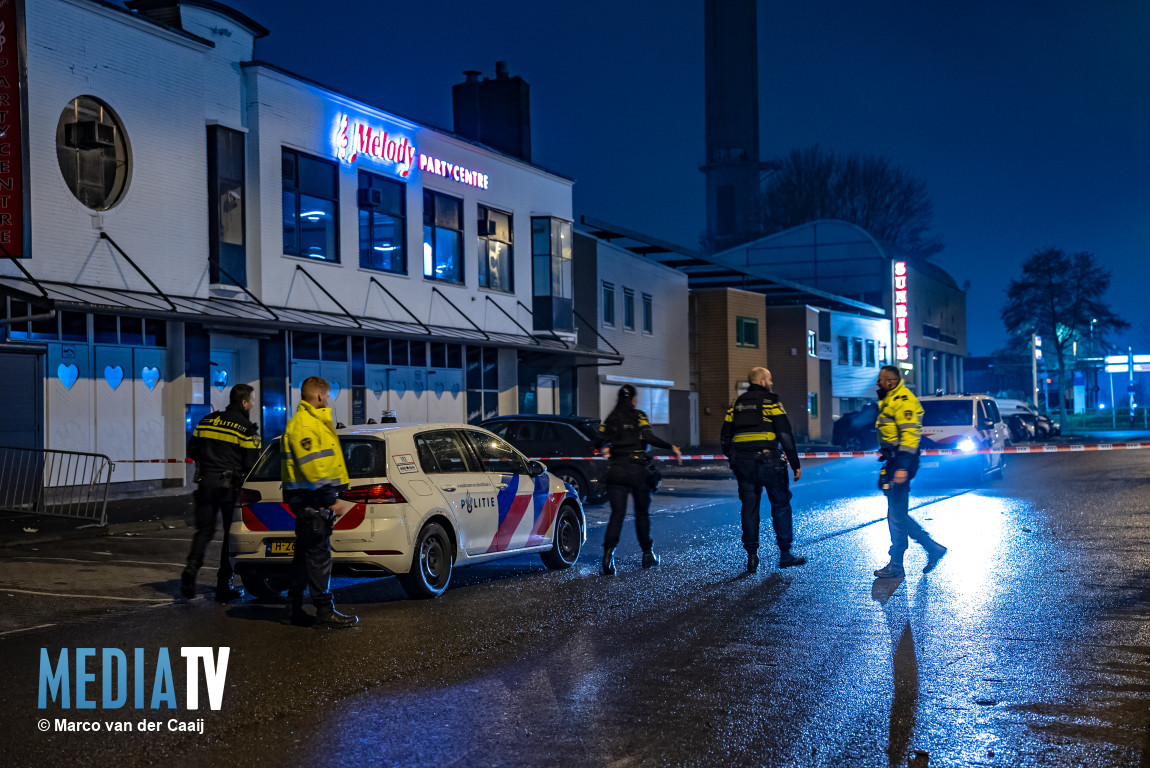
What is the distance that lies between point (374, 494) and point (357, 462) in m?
0.39

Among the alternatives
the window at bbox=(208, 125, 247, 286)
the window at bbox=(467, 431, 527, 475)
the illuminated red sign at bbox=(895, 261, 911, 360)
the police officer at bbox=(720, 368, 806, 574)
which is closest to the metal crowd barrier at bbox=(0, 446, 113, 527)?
the window at bbox=(208, 125, 247, 286)

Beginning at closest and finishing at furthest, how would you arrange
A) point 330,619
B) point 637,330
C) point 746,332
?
point 330,619
point 637,330
point 746,332

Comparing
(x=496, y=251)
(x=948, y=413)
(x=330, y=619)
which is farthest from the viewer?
(x=496, y=251)

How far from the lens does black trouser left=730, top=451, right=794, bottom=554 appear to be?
436 inches

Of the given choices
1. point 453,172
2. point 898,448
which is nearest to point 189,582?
point 898,448

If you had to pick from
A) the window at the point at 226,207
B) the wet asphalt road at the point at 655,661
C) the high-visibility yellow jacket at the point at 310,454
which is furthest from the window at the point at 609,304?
the high-visibility yellow jacket at the point at 310,454

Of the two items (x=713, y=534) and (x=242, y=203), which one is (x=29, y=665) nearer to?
(x=713, y=534)

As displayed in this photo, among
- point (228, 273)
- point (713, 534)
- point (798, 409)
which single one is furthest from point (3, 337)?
point (798, 409)

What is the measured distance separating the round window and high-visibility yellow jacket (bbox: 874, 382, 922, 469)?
13.1 metres

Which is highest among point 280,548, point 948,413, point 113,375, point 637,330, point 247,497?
point 637,330

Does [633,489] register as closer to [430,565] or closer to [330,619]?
[430,565]

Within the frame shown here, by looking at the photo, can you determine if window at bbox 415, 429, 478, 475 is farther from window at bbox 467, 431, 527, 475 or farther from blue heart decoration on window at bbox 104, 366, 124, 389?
blue heart decoration on window at bbox 104, 366, 124, 389

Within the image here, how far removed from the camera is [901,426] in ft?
36.5

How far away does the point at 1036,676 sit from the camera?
6527 mm
